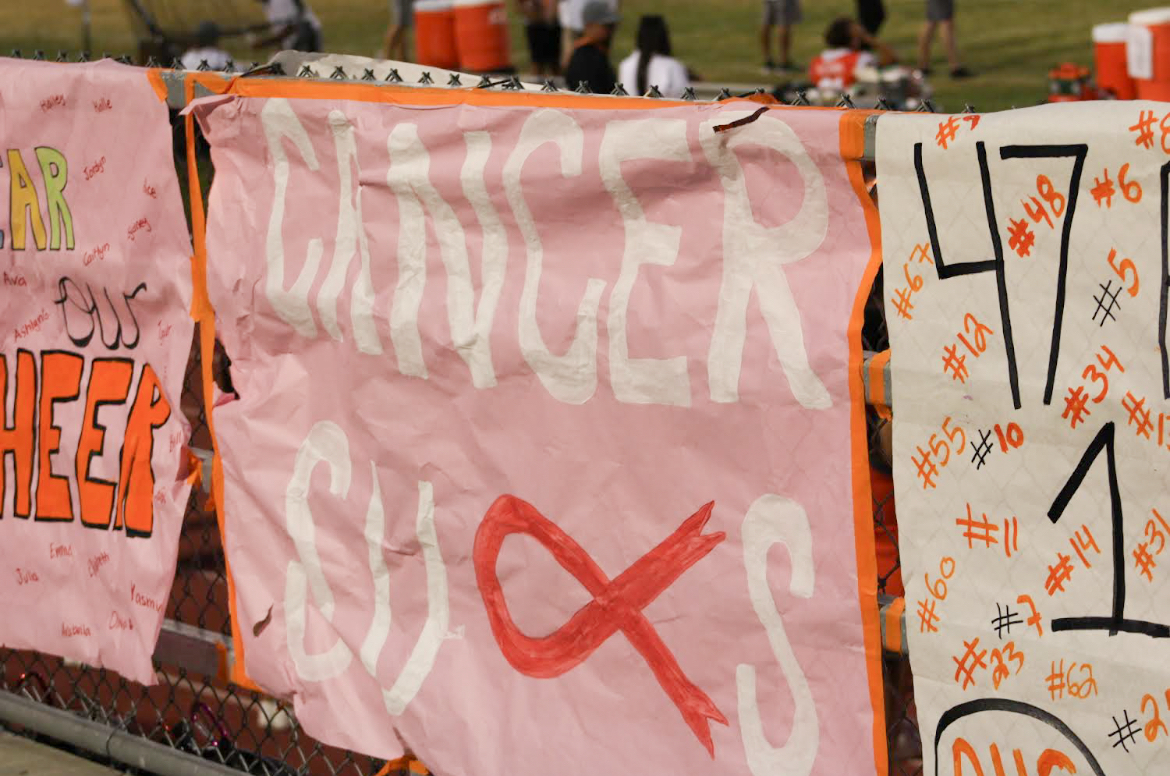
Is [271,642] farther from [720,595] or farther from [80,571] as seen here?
[720,595]

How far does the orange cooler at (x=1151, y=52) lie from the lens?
39.2 feet

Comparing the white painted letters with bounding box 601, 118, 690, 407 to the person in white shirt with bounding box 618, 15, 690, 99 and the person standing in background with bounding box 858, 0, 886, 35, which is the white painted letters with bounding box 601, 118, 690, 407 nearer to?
the person in white shirt with bounding box 618, 15, 690, 99

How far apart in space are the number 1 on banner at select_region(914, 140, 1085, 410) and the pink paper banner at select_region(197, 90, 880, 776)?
16 centimetres

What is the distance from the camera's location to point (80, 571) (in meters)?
4.36

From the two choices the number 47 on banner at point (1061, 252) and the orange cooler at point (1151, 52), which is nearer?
the number 47 on banner at point (1061, 252)

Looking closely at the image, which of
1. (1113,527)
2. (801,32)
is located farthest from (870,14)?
(1113,527)

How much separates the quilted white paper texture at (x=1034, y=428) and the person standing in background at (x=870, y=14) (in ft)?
44.9

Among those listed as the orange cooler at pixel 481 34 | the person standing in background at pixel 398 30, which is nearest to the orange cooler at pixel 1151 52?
the person standing in background at pixel 398 30

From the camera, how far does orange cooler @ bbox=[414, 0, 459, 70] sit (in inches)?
743

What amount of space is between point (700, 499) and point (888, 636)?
17.1 inches
